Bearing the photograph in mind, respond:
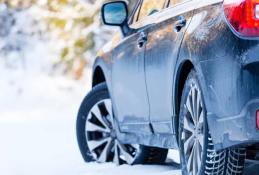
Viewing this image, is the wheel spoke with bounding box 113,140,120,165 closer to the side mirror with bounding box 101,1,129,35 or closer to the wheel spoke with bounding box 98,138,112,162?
the wheel spoke with bounding box 98,138,112,162

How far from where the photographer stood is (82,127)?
775 centimetres

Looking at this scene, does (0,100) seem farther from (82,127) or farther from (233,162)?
(233,162)

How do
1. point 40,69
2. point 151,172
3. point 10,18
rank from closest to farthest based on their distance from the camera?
point 151,172 < point 10,18 < point 40,69

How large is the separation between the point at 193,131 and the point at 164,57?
2.23 ft

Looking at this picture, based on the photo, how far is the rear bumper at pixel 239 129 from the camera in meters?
4.21

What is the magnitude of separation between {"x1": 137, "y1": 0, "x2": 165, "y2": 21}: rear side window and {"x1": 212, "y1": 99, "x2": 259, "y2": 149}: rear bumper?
73.7 inches

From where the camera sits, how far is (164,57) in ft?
17.9

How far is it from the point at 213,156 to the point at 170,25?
1.09m

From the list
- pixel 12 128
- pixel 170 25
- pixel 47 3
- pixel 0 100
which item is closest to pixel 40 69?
pixel 0 100

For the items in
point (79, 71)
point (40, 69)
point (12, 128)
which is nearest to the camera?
point (12, 128)

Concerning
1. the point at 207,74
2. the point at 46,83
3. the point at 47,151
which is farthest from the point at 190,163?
the point at 46,83

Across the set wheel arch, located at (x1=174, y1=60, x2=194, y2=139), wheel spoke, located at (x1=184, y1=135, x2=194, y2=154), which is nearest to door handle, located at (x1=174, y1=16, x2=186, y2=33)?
wheel arch, located at (x1=174, y1=60, x2=194, y2=139)

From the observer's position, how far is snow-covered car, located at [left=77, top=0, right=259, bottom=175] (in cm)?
426

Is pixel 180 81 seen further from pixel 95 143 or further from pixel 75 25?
pixel 75 25
